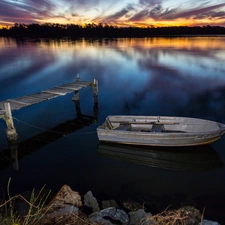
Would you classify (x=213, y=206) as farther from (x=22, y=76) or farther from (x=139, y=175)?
(x=22, y=76)

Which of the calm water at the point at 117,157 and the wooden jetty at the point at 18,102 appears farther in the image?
the wooden jetty at the point at 18,102

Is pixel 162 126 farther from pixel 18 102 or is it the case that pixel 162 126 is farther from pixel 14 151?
pixel 18 102

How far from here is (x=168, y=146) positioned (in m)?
11.7

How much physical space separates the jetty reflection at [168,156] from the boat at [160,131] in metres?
0.39

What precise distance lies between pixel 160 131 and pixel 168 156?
1.33 m

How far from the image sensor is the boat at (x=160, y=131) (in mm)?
11078

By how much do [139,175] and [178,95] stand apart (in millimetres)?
14065

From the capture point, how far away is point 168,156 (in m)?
11.3

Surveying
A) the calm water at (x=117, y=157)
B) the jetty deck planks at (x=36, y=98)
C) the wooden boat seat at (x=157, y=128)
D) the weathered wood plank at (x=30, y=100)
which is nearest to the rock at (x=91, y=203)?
the calm water at (x=117, y=157)

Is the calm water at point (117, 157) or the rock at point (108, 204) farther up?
the rock at point (108, 204)

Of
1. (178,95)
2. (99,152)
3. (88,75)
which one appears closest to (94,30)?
(88,75)

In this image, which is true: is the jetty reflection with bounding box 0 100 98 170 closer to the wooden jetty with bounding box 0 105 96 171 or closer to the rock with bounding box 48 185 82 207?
the wooden jetty with bounding box 0 105 96 171

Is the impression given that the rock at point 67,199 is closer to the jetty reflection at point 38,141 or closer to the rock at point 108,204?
the rock at point 108,204

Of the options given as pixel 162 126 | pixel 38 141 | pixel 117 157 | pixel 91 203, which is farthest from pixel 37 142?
pixel 162 126
